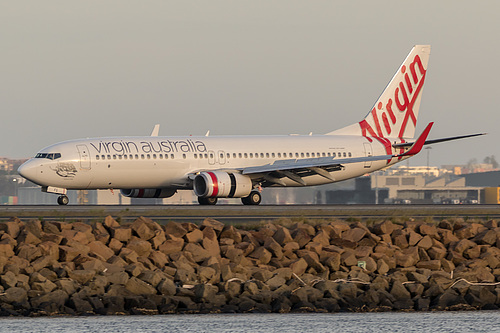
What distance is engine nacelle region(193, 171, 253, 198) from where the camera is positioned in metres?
43.2

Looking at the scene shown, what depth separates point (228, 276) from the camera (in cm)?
2198

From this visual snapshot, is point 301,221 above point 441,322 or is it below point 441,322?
above

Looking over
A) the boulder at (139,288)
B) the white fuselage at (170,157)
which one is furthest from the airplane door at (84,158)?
the boulder at (139,288)

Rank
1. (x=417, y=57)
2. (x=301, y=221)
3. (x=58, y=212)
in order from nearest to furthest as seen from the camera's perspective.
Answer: (x=301, y=221) → (x=58, y=212) → (x=417, y=57)

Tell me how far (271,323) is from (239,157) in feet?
90.0

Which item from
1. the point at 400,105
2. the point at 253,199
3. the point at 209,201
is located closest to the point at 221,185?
the point at 209,201

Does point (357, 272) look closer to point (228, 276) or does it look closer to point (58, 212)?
point (228, 276)

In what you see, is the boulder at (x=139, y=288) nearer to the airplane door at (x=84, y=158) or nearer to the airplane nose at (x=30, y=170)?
the airplane door at (x=84, y=158)

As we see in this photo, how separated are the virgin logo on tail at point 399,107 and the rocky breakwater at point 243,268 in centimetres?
2433

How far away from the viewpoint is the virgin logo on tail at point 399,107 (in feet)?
169

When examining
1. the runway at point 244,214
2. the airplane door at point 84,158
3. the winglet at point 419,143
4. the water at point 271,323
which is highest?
the winglet at point 419,143


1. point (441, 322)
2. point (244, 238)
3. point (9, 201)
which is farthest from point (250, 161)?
point (9, 201)

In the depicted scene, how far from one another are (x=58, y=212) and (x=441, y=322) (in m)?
19.0

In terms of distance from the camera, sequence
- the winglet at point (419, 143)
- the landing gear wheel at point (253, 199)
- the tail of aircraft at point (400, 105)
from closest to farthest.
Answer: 1. the winglet at point (419, 143)
2. the landing gear wheel at point (253, 199)
3. the tail of aircraft at point (400, 105)
